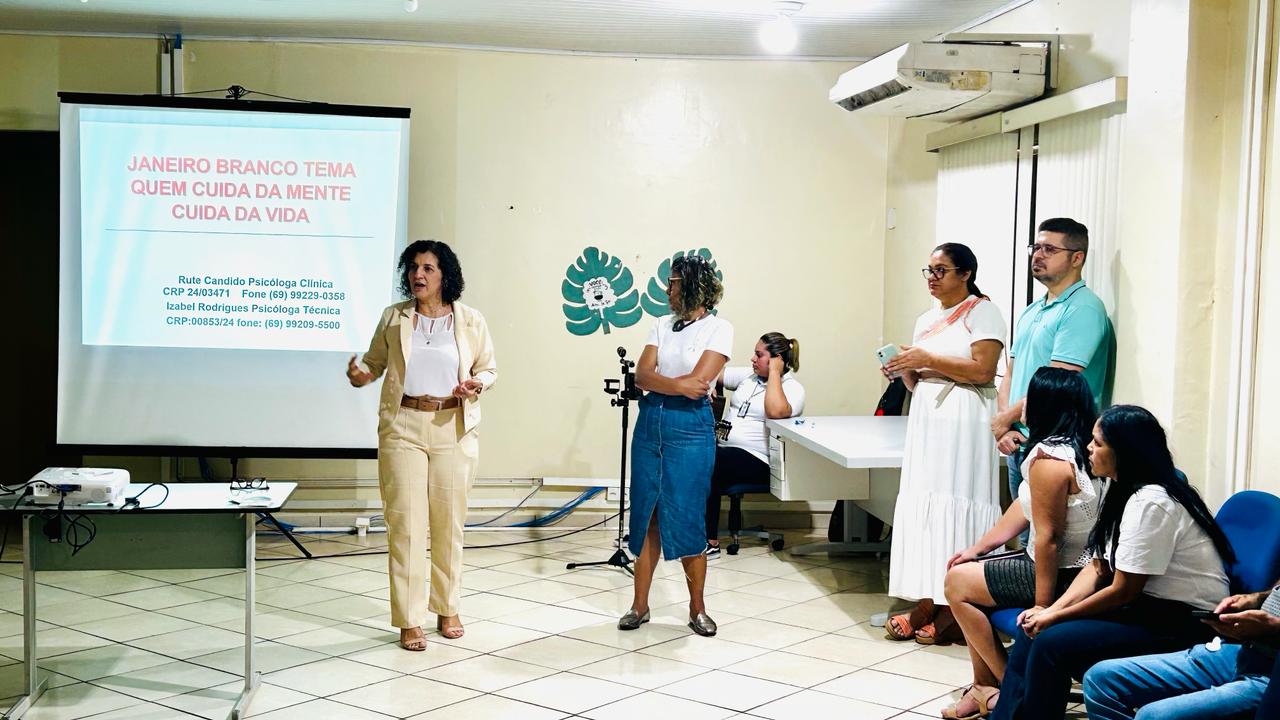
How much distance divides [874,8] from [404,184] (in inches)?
96.8

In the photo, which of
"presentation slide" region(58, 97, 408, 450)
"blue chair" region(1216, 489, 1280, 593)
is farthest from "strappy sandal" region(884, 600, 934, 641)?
"presentation slide" region(58, 97, 408, 450)

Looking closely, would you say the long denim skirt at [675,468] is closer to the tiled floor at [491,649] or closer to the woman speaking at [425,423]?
the tiled floor at [491,649]

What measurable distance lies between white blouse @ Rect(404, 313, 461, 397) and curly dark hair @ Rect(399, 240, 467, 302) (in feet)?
0.34

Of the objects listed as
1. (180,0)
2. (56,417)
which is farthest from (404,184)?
(56,417)

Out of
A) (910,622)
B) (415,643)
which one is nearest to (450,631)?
(415,643)

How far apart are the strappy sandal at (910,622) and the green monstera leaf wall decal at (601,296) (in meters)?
2.64

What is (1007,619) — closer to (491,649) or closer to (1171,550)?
→ (1171,550)

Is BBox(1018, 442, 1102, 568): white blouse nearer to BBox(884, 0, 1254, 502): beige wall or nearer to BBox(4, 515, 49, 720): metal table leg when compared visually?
BBox(884, 0, 1254, 502): beige wall

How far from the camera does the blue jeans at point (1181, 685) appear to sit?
2539 millimetres

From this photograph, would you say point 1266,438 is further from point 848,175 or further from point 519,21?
point 519,21

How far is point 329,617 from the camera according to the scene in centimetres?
477

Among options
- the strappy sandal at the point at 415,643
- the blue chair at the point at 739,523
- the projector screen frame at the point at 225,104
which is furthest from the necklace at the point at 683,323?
the projector screen frame at the point at 225,104

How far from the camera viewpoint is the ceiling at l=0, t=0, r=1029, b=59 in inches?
218

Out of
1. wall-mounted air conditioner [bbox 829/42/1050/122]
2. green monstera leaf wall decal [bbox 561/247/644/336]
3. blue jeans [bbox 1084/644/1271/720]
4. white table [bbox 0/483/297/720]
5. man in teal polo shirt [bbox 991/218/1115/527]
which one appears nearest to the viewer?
blue jeans [bbox 1084/644/1271/720]
